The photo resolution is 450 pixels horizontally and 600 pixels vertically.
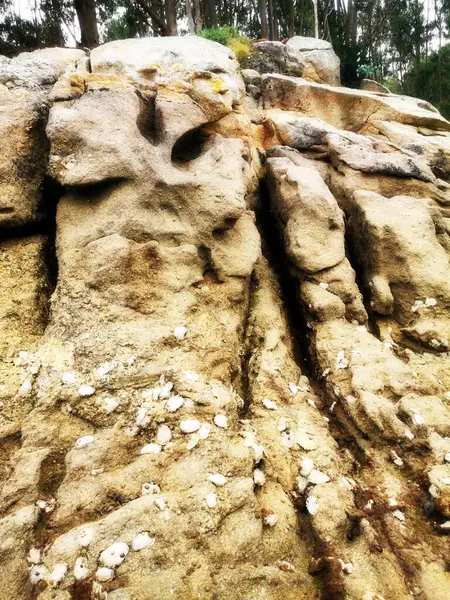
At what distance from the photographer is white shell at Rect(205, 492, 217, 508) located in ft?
8.27

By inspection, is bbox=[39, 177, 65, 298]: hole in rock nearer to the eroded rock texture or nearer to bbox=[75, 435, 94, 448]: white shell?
the eroded rock texture

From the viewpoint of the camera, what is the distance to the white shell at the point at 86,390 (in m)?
3.05

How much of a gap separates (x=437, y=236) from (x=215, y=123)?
358cm

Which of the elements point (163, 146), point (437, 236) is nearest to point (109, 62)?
point (163, 146)

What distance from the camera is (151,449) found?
2820 millimetres

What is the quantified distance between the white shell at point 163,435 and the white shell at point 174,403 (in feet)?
0.46

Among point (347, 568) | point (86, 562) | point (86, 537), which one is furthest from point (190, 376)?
point (347, 568)

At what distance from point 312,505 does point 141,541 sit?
48.0 inches

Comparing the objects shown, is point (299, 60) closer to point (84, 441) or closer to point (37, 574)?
point (84, 441)

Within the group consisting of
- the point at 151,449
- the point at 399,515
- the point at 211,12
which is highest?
the point at 211,12

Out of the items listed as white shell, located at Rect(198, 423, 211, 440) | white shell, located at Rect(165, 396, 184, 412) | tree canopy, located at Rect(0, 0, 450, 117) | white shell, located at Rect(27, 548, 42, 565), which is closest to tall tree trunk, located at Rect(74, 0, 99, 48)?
tree canopy, located at Rect(0, 0, 450, 117)

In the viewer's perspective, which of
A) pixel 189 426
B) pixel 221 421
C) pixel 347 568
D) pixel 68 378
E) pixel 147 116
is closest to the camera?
pixel 347 568

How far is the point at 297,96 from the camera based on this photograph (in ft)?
28.2

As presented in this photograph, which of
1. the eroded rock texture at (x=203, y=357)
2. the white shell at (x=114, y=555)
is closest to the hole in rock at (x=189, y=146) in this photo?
the eroded rock texture at (x=203, y=357)
